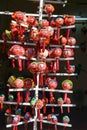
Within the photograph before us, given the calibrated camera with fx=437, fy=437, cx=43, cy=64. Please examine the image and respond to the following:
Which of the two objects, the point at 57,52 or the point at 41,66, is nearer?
the point at 41,66

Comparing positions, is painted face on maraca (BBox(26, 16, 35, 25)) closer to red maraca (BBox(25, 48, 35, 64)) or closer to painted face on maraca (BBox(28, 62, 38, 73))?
red maraca (BBox(25, 48, 35, 64))

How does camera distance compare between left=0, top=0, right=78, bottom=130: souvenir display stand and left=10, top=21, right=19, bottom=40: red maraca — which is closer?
left=0, top=0, right=78, bottom=130: souvenir display stand

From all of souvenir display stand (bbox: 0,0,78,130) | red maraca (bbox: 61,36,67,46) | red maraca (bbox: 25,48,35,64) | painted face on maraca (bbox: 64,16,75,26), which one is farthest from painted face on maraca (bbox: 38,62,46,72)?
painted face on maraca (bbox: 64,16,75,26)

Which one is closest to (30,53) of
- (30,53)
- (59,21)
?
(30,53)

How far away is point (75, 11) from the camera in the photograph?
311 inches

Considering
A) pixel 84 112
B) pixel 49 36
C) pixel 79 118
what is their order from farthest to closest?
pixel 84 112 → pixel 79 118 → pixel 49 36

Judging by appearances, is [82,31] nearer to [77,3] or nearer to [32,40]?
[77,3]

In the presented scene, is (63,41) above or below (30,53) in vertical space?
above

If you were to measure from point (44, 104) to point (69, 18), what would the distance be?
2.37ft

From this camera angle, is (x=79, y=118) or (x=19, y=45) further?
(x=79, y=118)

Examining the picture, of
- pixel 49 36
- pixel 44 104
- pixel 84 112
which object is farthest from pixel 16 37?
pixel 84 112

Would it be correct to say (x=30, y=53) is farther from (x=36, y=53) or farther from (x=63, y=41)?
(x=63, y=41)

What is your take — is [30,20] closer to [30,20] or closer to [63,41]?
[30,20]

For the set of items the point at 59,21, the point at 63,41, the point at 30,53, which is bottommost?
the point at 30,53
